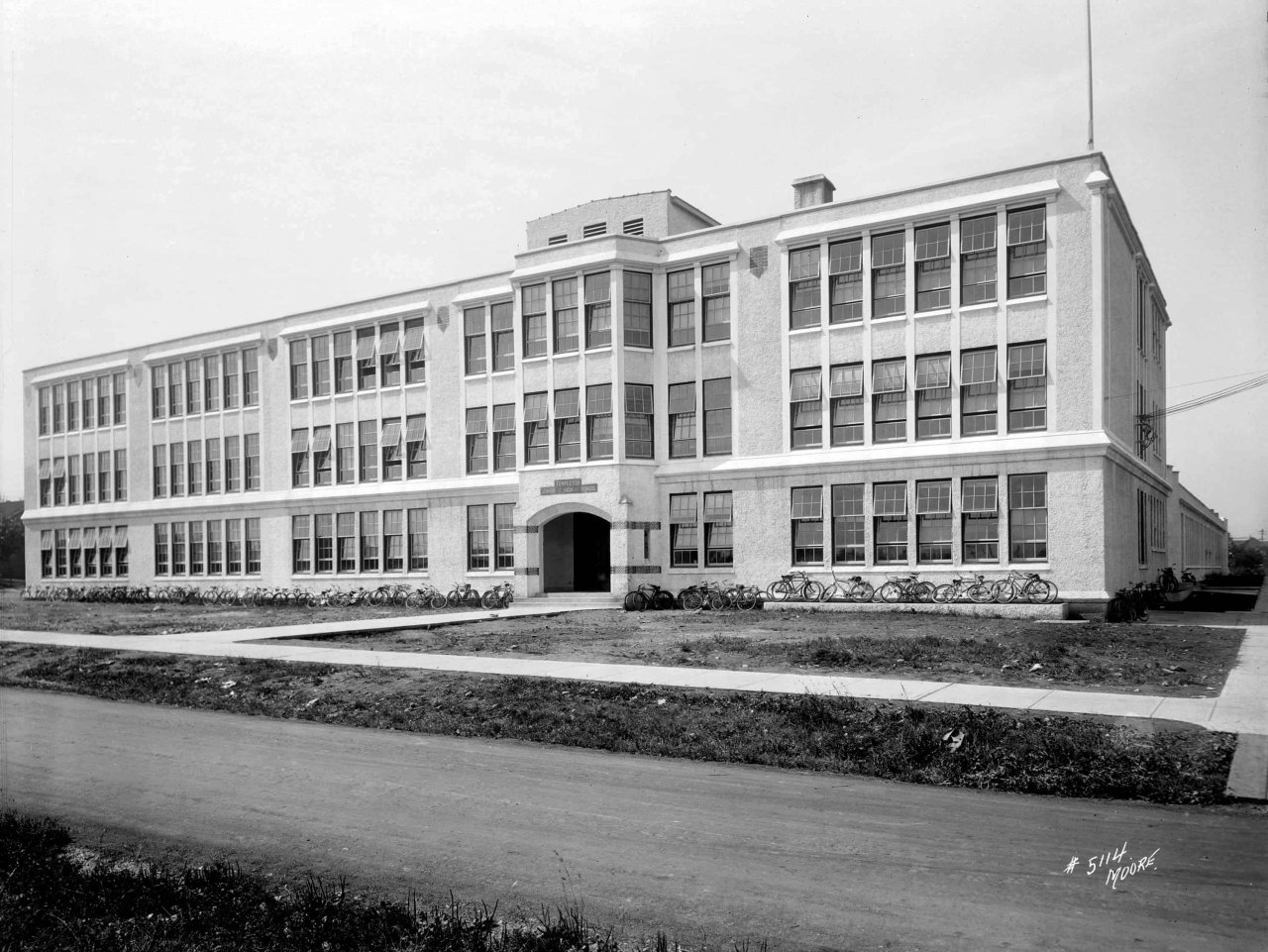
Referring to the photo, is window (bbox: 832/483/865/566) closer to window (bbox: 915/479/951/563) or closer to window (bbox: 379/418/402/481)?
window (bbox: 915/479/951/563)

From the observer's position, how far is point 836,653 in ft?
55.9

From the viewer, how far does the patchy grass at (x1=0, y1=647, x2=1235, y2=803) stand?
911 cm

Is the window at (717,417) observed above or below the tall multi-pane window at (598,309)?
below

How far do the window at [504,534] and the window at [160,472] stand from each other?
21.3 metres

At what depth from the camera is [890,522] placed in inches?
1244

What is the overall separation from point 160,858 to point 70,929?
4.74ft

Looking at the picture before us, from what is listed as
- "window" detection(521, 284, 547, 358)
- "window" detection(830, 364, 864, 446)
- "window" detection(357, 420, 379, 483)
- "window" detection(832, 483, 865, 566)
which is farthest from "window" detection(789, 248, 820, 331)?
"window" detection(357, 420, 379, 483)

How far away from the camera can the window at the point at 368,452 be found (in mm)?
43656

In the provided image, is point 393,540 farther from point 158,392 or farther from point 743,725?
point 743,725

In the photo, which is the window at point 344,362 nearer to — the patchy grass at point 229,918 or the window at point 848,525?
the window at point 848,525

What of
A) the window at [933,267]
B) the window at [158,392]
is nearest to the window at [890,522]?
the window at [933,267]

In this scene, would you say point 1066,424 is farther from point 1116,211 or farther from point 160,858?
point 160,858

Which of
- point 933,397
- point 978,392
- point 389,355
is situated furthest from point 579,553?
point 978,392

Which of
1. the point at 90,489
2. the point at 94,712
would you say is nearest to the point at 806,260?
the point at 94,712
